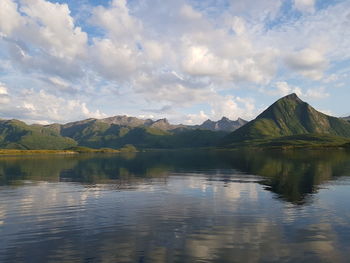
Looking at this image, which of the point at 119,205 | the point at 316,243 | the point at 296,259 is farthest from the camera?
the point at 119,205

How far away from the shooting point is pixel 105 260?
2808cm

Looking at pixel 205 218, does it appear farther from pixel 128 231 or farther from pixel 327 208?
pixel 327 208

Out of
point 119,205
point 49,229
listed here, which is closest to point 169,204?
point 119,205

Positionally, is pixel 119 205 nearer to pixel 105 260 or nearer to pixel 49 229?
pixel 49 229

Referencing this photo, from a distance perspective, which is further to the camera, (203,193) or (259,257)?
(203,193)

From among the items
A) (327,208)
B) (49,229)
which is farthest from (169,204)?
(327,208)

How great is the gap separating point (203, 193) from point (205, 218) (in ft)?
76.5

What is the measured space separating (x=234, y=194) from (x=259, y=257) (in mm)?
36013

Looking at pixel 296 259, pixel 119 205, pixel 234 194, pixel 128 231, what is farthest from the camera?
pixel 234 194

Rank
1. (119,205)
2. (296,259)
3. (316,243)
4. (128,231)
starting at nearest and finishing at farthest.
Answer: (296,259) → (316,243) → (128,231) → (119,205)

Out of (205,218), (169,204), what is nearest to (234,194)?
(169,204)

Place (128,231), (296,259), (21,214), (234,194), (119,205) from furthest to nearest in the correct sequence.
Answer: (234,194)
(119,205)
(21,214)
(128,231)
(296,259)

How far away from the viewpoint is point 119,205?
53375 millimetres

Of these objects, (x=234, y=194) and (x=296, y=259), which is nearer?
(x=296, y=259)
